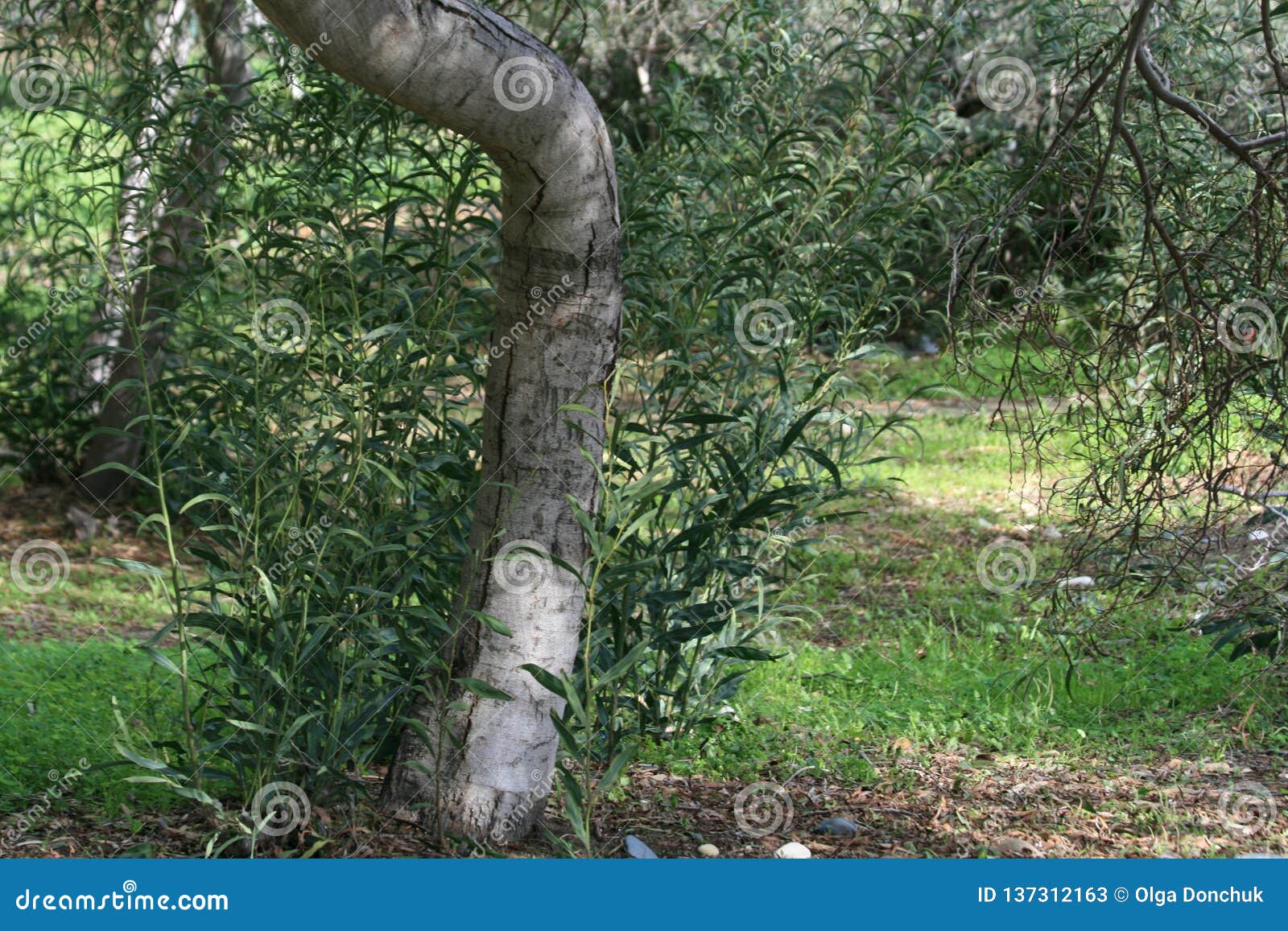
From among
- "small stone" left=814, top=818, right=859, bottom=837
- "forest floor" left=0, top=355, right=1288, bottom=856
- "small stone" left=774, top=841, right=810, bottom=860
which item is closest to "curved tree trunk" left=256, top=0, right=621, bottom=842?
"forest floor" left=0, top=355, right=1288, bottom=856

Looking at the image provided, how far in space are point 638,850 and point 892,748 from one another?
1147mm

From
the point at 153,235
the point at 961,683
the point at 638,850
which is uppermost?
the point at 153,235

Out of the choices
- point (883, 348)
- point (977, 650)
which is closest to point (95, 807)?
point (883, 348)

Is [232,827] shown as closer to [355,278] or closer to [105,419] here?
[355,278]

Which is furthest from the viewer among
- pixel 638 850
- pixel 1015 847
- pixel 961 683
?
pixel 961 683

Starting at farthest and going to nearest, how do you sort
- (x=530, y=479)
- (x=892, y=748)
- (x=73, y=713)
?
1. (x=73, y=713)
2. (x=892, y=748)
3. (x=530, y=479)

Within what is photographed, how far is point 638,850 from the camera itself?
3.01 m

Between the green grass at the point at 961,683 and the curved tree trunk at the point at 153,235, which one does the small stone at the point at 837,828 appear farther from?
the curved tree trunk at the point at 153,235

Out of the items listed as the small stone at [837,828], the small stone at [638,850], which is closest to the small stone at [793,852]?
the small stone at [837,828]

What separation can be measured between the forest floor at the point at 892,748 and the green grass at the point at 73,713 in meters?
0.01

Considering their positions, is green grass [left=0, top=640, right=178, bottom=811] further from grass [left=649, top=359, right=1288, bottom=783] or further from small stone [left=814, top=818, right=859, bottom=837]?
small stone [left=814, top=818, right=859, bottom=837]

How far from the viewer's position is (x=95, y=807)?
3285 mm

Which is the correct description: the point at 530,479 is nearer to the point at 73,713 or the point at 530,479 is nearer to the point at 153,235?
the point at 153,235

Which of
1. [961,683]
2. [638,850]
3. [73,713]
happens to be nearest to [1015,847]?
[638,850]
